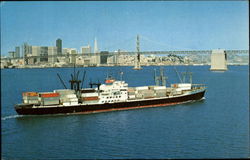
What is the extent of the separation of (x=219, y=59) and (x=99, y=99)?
85.2m

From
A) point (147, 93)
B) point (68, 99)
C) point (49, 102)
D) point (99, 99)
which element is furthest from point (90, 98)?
point (147, 93)

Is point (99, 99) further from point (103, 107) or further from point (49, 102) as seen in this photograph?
point (49, 102)

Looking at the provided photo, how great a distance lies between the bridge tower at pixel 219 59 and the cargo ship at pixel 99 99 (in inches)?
2898

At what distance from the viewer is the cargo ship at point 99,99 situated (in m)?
26.3

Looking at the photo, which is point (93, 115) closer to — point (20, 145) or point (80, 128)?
point (80, 128)

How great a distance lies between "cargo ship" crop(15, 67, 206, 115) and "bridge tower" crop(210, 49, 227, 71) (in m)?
73.6

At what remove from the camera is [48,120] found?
80.0ft

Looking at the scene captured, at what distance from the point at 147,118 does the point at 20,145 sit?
10.5 meters

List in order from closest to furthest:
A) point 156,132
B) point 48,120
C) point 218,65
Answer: point 156,132 → point 48,120 → point 218,65

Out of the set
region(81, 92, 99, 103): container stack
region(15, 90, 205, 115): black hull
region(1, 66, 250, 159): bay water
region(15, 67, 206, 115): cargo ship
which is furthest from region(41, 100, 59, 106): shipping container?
region(81, 92, 99, 103): container stack

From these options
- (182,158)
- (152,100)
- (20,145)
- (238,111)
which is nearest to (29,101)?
(20,145)

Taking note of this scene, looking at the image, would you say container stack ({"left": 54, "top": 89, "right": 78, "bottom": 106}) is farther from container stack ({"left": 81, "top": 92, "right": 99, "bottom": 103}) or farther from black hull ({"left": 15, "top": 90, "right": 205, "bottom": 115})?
container stack ({"left": 81, "top": 92, "right": 99, "bottom": 103})

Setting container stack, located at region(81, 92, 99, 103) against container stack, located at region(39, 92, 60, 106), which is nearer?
container stack, located at region(39, 92, 60, 106)

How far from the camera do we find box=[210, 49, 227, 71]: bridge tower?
103806 mm
